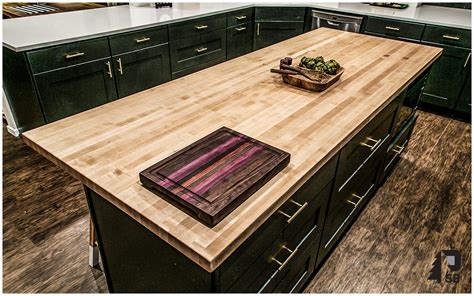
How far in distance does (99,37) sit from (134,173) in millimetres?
1839

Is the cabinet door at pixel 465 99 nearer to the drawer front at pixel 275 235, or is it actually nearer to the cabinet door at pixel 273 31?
the cabinet door at pixel 273 31

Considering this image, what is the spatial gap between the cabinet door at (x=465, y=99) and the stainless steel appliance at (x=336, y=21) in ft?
3.71

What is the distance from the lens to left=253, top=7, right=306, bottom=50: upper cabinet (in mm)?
3717

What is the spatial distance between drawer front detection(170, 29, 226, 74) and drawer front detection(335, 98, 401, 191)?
1.96m

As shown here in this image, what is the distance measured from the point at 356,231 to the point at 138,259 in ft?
4.61

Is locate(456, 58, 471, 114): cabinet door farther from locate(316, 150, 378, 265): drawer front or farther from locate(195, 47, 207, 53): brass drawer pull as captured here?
locate(195, 47, 207, 53): brass drawer pull

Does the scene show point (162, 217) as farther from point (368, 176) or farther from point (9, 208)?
point (9, 208)

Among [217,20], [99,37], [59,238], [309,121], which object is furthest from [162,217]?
[217,20]

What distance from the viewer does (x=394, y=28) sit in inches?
130

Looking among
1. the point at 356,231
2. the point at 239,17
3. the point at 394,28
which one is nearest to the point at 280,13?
the point at 239,17

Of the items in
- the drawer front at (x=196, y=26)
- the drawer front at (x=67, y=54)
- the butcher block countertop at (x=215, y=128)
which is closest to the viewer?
the butcher block countertop at (x=215, y=128)

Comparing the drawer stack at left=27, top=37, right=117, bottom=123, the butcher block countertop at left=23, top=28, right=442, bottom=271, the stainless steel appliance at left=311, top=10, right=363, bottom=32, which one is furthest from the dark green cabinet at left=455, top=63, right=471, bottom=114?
the drawer stack at left=27, top=37, right=117, bottom=123

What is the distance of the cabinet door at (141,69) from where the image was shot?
2.73m

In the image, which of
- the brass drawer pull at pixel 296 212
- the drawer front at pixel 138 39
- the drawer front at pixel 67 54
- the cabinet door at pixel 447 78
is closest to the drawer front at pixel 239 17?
the drawer front at pixel 138 39
